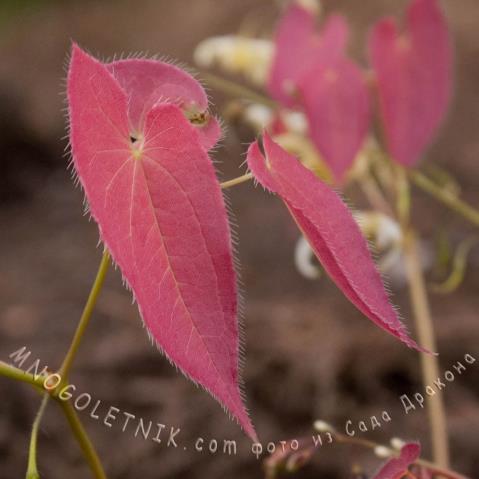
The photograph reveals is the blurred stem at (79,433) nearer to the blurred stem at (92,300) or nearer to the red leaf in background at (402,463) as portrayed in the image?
the blurred stem at (92,300)

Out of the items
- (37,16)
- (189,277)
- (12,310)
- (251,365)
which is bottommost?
(37,16)

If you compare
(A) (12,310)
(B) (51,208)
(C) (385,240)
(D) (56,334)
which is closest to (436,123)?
(C) (385,240)

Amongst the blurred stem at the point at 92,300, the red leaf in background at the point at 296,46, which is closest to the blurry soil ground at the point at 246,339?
the red leaf in background at the point at 296,46

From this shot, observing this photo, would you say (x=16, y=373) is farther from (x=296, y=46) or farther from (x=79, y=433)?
(x=296, y=46)

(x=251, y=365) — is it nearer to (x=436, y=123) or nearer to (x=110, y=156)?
(x=436, y=123)

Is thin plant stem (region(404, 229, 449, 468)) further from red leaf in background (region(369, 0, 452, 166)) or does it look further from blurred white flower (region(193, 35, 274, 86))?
blurred white flower (region(193, 35, 274, 86))

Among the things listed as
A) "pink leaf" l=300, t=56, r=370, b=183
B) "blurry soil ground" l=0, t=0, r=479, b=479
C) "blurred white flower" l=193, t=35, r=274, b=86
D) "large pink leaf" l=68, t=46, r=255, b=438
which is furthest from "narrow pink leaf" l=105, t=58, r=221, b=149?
"blurred white flower" l=193, t=35, r=274, b=86

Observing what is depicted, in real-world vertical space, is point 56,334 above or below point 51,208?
above
